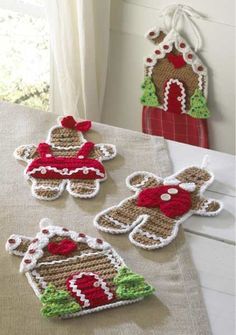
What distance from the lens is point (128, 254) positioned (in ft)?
3.62

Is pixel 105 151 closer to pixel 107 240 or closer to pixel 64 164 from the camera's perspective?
pixel 64 164

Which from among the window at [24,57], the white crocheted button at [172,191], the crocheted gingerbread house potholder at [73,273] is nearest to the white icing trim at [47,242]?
the crocheted gingerbread house potholder at [73,273]

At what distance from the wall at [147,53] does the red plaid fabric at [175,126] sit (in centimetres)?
4

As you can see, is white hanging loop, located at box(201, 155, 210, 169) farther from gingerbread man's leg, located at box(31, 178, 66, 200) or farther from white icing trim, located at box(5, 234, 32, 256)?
white icing trim, located at box(5, 234, 32, 256)

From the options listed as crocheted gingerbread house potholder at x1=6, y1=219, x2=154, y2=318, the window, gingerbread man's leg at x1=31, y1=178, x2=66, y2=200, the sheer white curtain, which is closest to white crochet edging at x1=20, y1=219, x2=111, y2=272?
crocheted gingerbread house potholder at x1=6, y1=219, x2=154, y2=318

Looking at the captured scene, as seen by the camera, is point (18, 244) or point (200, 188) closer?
point (18, 244)

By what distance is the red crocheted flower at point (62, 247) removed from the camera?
3.55ft

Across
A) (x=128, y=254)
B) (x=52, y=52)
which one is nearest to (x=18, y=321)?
(x=128, y=254)

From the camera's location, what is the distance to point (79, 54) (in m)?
1.82

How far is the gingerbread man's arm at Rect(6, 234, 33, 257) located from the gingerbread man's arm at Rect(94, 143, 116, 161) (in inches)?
12.4

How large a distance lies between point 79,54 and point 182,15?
0.34 m

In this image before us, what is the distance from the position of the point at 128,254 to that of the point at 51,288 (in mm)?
174

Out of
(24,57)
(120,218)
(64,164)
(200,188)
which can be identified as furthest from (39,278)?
(24,57)

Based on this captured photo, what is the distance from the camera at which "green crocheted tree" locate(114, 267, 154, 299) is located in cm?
100
